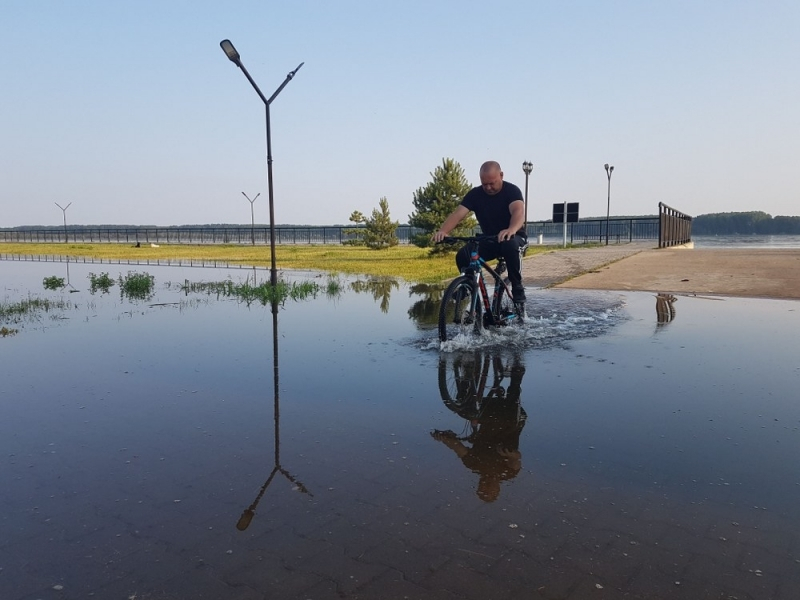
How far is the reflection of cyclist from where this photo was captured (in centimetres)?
351

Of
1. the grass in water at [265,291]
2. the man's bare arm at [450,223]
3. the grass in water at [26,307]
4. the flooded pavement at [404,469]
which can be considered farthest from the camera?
the grass in water at [265,291]

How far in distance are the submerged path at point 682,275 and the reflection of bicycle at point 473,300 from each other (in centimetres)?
650

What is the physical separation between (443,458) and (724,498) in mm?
1563

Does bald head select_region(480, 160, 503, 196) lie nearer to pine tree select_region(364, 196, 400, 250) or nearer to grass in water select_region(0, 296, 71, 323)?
grass in water select_region(0, 296, 71, 323)

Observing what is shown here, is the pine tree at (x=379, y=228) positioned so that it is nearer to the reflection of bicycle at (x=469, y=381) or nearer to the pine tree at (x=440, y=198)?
the pine tree at (x=440, y=198)

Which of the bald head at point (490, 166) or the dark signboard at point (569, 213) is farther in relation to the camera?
the dark signboard at point (569, 213)

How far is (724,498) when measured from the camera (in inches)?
125

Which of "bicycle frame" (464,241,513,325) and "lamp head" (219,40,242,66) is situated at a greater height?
"lamp head" (219,40,242,66)

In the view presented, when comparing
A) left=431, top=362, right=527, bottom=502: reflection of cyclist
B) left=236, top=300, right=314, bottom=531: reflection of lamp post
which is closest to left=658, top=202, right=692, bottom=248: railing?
left=431, top=362, right=527, bottom=502: reflection of cyclist

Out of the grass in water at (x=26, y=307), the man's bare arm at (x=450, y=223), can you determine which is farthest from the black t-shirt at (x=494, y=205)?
the grass in water at (x=26, y=307)

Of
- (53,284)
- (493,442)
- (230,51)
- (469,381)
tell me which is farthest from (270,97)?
(493,442)

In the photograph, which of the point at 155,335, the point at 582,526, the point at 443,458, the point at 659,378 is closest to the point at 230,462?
the point at 443,458

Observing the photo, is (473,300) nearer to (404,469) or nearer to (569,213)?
(404,469)

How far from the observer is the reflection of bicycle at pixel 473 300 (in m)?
6.81
